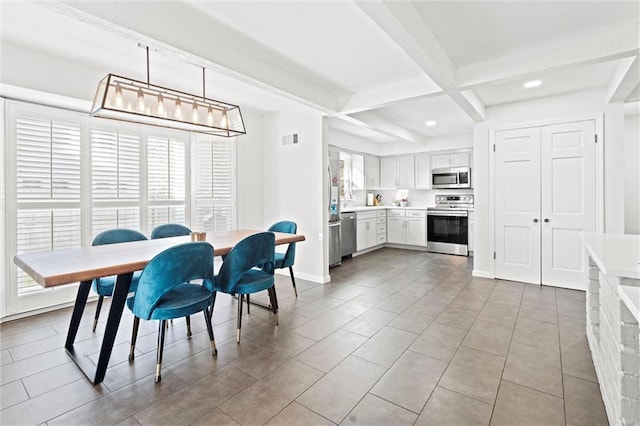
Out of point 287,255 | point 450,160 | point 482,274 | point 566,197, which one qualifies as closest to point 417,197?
point 450,160

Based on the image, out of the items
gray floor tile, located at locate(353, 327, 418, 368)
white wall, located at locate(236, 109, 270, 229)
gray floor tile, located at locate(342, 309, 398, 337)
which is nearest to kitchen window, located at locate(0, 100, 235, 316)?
white wall, located at locate(236, 109, 270, 229)

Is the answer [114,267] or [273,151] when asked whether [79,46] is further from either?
[273,151]

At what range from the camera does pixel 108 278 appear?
2820mm

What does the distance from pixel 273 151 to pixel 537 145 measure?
3.77m

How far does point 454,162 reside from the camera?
674 centimetres

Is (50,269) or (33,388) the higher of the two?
(50,269)

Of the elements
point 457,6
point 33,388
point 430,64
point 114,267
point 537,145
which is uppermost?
point 457,6

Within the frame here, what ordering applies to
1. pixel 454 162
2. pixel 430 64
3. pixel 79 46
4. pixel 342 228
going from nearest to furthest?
pixel 430 64, pixel 79 46, pixel 342 228, pixel 454 162

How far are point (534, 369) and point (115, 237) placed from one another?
378cm

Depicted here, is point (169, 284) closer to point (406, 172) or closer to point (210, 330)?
point (210, 330)

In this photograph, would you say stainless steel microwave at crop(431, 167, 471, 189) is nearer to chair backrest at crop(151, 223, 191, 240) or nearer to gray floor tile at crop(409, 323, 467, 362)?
gray floor tile at crop(409, 323, 467, 362)

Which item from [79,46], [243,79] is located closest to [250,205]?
[243,79]

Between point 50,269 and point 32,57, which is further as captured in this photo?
point 32,57

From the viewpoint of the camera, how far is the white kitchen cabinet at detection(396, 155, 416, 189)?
7.29 meters
